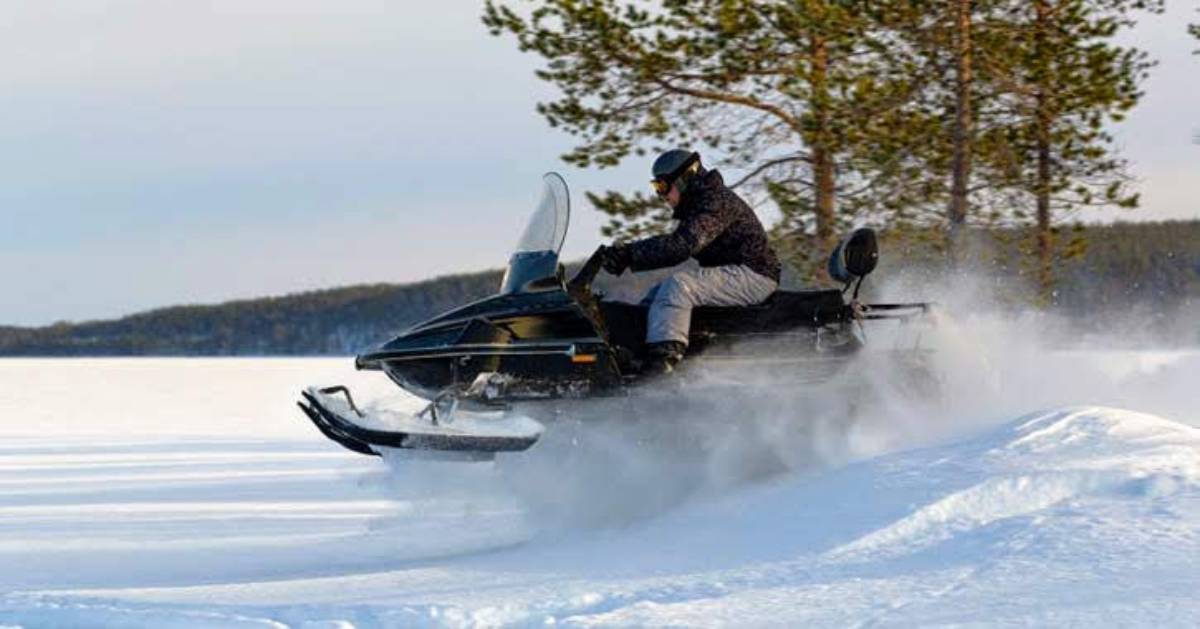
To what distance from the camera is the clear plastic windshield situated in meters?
8.88

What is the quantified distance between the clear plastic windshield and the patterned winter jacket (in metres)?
0.43

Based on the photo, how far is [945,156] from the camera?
17828 mm

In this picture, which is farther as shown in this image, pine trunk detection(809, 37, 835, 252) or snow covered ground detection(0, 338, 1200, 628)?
pine trunk detection(809, 37, 835, 252)

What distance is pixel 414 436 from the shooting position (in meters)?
7.85

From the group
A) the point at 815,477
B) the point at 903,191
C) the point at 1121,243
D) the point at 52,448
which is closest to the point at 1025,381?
the point at 815,477

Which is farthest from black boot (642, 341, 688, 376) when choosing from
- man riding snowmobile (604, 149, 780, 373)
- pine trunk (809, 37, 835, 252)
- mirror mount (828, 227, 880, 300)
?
pine trunk (809, 37, 835, 252)

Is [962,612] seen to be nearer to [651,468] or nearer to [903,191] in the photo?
[651,468]

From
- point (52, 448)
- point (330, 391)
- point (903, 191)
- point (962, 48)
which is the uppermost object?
point (962, 48)

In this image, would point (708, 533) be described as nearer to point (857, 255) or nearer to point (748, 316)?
point (748, 316)

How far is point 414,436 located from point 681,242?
6.47ft

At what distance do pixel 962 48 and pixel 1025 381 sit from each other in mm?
7428

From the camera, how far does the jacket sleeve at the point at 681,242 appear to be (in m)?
8.74

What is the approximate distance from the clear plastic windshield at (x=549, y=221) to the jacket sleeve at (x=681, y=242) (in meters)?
0.43

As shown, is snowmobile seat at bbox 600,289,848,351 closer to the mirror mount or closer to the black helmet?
the mirror mount
